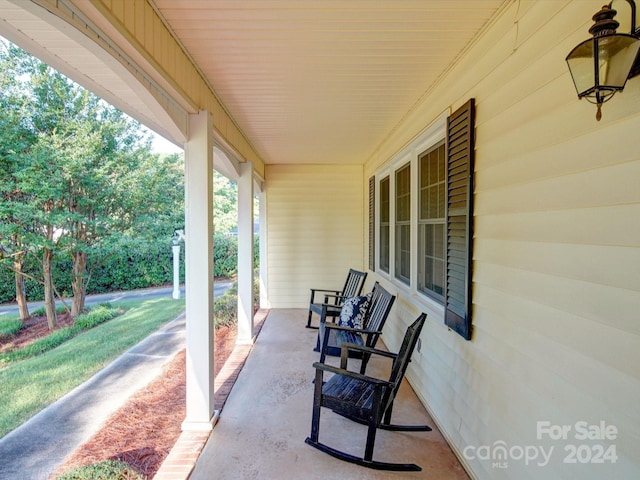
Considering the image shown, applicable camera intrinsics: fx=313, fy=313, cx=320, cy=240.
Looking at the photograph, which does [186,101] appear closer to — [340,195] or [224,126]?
[224,126]

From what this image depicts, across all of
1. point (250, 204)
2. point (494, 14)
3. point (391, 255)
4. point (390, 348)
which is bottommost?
point (390, 348)

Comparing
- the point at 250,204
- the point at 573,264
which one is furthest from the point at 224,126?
the point at 573,264

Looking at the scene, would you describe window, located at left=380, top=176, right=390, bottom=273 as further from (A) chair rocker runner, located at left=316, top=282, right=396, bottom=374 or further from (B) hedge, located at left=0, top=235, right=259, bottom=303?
(B) hedge, located at left=0, top=235, right=259, bottom=303

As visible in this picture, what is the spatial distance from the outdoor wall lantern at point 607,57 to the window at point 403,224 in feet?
8.54

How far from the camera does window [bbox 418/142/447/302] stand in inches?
103

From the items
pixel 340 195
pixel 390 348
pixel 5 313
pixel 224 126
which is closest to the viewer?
pixel 224 126

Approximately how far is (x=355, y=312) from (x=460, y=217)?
71.5 inches

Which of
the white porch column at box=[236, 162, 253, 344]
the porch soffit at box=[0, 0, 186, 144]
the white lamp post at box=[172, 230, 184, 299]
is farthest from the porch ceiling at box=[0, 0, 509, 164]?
the white lamp post at box=[172, 230, 184, 299]

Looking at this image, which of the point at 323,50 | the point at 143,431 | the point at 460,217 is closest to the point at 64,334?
the point at 143,431

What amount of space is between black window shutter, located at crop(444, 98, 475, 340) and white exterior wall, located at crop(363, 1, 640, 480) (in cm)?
7

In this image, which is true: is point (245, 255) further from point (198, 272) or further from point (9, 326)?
point (9, 326)

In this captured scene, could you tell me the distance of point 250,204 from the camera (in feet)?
13.9

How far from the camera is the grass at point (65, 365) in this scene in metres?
3.19

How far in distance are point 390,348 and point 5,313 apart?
245 inches
